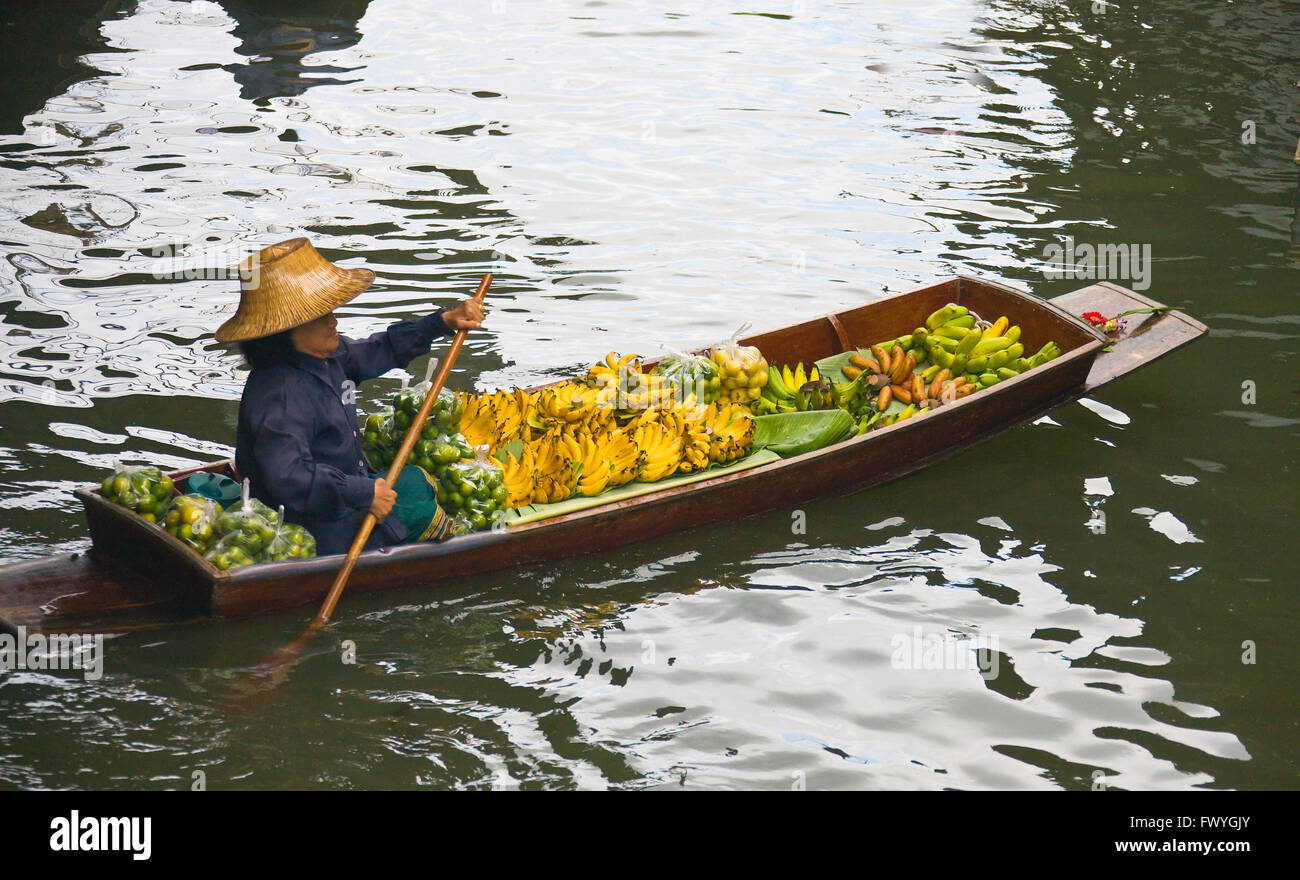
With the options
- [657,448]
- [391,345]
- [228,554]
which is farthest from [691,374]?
[228,554]

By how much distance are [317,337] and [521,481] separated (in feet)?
4.31

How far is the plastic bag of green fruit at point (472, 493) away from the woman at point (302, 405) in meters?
0.16

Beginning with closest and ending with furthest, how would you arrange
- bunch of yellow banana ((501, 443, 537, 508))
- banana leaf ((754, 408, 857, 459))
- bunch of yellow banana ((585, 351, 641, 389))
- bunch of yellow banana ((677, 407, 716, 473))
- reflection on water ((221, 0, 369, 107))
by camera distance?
bunch of yellow banana ((501, 443, 537, 508)) < bunch of yellow banana ((677, 407, 716, 473)) < banana leaf ((754, 408, 857, 459)) < bunch of yellow banana ((585, 351, 641, 389)) < reflection on water ((221, 0, 369, 107))

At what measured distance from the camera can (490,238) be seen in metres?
10.1

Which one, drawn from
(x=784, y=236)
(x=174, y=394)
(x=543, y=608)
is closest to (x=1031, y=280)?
(x=784, y=236)

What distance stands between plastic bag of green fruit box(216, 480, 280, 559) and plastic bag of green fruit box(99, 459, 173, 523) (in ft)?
0.87

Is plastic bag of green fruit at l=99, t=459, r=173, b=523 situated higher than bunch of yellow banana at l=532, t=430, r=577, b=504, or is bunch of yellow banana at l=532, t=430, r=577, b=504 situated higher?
plastic bag of green fruit at l=99, t=459, r=173, b=523

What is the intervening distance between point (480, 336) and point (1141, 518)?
176 inches

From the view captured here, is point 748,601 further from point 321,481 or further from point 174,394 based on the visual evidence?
point 174,394

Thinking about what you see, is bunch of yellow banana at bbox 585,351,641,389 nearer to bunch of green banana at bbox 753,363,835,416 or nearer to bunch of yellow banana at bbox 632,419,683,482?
bunch of yellow banana at bbox 632,419,683,482

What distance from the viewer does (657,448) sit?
6352 mm

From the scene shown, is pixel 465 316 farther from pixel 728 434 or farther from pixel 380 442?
pixel 728 434

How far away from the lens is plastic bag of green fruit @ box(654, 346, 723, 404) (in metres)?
6.77

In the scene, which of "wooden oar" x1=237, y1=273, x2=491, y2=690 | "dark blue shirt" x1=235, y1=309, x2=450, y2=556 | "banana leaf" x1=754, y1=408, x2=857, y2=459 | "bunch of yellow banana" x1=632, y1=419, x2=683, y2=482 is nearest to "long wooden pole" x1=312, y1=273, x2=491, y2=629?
"wooden oar" x1=237, y1=273, x2=491, y2=690
